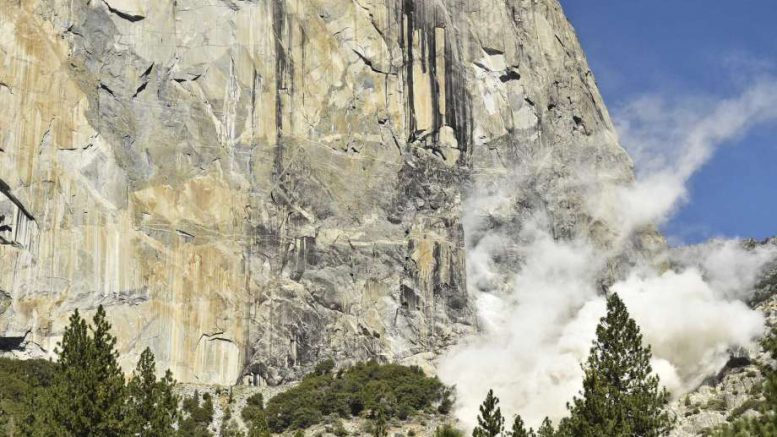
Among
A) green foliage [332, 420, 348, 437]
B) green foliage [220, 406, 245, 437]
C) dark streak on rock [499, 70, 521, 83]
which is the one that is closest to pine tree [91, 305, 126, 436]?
green foliage [220, 406, 245, 437]

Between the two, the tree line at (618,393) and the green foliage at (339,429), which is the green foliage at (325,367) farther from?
the tree line at (618,393)

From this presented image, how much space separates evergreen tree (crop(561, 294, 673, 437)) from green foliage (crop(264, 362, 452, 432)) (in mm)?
39472

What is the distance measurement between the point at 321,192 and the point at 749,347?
37.5 metres

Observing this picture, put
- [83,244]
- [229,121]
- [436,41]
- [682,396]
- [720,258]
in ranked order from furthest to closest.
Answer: [720,258] < [436,41] < [229,121] < [83,244] < [682,396]

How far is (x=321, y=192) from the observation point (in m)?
104

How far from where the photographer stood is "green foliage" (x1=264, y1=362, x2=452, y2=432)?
90031 mm

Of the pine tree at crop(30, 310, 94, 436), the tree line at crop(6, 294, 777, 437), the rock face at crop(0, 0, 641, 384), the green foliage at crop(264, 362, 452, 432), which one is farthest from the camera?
the rock face at crop(0, 0, 641, 384)

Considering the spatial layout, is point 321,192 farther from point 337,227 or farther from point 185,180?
point 185,180

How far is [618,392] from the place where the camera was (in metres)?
49.3

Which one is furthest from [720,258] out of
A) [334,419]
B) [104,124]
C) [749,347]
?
[104,124]

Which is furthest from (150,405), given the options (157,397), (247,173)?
(247,173)

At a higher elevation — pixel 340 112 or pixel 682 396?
pixel 340 112

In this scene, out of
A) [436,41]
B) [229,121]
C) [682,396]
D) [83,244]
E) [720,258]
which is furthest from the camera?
[720,258]

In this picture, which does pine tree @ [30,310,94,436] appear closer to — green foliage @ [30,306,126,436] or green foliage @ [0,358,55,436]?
green foliage @ [30,306,126,436]
